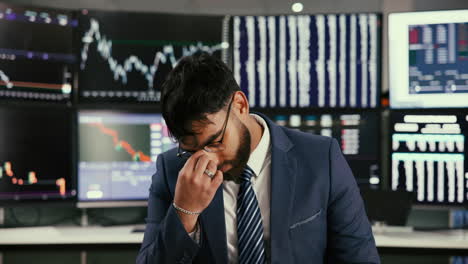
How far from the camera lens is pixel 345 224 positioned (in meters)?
1.28

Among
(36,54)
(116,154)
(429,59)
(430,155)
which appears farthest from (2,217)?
(429,59)

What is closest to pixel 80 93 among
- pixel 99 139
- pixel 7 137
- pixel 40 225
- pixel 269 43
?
pixel 99 139

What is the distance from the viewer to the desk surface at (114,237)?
1963 mm

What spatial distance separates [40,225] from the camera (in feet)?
7.92

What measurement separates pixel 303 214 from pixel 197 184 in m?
0.34

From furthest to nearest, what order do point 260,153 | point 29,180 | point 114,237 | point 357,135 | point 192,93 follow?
point 357,135, point 29,180, point 114,237, point 260,153, point 192,93

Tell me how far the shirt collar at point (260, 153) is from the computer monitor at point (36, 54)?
4.53ft

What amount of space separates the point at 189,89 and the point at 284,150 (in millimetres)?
387

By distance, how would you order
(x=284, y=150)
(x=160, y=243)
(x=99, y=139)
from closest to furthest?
(x=160, y=243)
(x=284, y=150)
(x=99, y=139)

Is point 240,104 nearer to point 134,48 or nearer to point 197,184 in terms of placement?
point 197,184

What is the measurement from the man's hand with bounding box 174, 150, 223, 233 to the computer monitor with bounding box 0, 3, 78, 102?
144 cm

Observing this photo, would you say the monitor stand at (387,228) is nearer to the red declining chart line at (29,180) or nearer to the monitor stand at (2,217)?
the red declining chart line at (29,180)

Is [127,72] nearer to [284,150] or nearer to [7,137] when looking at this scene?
[7,137]

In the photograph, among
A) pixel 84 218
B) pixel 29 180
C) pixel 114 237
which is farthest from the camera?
pixel 84 218
